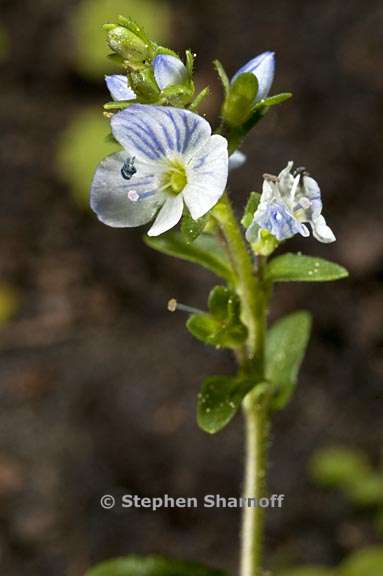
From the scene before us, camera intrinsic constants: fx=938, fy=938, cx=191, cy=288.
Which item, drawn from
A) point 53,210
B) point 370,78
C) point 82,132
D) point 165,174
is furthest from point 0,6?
point 165,174

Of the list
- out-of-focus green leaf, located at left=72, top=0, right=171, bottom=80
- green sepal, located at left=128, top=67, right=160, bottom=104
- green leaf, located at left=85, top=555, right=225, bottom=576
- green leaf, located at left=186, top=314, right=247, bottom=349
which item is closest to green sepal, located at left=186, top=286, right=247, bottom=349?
green leaf, located at left=186, top=314, right=247, bottom=349

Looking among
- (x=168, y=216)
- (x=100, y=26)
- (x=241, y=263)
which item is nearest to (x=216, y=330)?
(x=241, y=263)

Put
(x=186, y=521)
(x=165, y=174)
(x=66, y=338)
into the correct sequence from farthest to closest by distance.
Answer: (x=66, y=338)
(x=186, y=521)
(x=165, y=174)

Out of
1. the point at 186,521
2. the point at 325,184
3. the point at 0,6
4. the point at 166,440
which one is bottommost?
the point at 186,521

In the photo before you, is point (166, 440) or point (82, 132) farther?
point (82, 132)

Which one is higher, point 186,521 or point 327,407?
point 327,407

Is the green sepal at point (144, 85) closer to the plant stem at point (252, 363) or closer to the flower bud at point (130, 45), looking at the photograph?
the flower bud at point (130, 45)

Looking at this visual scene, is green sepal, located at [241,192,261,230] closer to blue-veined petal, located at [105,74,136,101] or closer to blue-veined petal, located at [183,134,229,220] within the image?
blue-veined petal, located at [183,134,229,220]

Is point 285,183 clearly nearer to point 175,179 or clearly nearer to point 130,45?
point 175,179

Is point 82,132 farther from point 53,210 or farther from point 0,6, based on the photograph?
point 0,6
